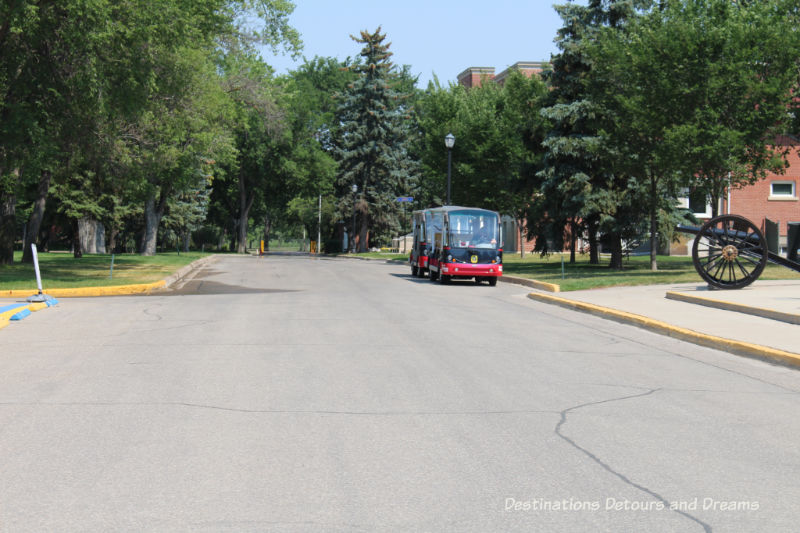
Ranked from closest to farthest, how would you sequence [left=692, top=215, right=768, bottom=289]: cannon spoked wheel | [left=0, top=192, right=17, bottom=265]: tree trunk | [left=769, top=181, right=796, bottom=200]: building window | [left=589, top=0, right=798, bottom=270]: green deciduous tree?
[left=692, top=215, right=768, bottom=289]: cannon spoked wheel → [left=589, top=0, right=798, bottom=270]: green deciduous tree → [left=0, top=192, right=17, bottom=265]: tree trunk → [left=769, top=181, right=796, bottom=200]: building window

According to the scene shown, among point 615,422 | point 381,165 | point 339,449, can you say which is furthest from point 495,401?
point 381,165

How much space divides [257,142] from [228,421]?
237ft

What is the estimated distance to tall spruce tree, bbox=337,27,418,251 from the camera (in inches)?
2751

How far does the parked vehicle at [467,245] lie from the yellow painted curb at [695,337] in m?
8.23

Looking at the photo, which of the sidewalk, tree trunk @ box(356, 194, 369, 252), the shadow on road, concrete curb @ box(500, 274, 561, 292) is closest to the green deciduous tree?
the sidewalk

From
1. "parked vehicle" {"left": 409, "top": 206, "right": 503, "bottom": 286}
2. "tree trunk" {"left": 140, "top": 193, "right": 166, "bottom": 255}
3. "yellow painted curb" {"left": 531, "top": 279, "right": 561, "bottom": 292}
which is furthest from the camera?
"tree trunk" {"left": 140, "top": 193, "right": 166, "bottom": 255}

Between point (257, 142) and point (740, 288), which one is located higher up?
point (257, 142)

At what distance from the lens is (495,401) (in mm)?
7617

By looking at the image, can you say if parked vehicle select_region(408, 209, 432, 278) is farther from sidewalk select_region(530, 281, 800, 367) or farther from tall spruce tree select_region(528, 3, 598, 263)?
sidewalk select_region(530, 281, 800, 367)

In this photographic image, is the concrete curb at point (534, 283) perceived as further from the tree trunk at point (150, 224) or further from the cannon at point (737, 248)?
the tree trunk at point (150, 224)

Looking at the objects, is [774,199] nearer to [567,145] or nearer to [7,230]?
[567,145]

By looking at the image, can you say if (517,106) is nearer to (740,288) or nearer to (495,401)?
(740,288)

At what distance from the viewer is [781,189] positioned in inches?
1871

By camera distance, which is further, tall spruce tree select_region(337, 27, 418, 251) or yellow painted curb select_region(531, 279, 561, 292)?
tall spruce tree select_region(337, 27, 418, 251)
